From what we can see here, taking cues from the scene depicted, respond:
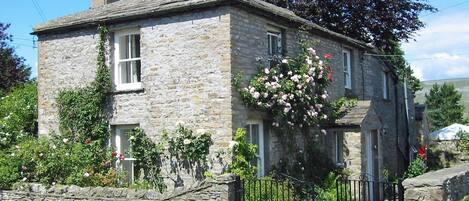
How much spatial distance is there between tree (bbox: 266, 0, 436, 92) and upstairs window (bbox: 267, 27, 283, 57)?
42.4ft

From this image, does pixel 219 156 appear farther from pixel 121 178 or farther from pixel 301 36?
pixel 301 36

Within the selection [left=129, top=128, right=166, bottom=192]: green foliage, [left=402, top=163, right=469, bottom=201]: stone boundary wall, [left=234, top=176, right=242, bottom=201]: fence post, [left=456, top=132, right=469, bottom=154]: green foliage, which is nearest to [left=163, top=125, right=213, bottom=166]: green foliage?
→ [left=129, top=128, right=166, bottom=192]: green foliage

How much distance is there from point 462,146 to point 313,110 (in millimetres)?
15110

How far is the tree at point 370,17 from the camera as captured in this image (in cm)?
2884

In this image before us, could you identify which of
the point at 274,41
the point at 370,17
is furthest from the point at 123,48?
the point at 370,17

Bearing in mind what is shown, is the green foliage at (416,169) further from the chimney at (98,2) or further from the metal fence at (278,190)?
the chimney at (98,2)

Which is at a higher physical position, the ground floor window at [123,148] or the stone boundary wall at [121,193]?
the ground floor window at [123,148]

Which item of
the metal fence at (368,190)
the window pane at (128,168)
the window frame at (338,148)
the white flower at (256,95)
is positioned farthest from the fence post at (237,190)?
the window frame at (338,148)

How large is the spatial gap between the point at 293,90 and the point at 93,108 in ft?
18.2

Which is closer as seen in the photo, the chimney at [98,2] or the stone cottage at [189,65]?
the stone cottage at [189,65]

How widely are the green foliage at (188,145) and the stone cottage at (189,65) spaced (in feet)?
0.86

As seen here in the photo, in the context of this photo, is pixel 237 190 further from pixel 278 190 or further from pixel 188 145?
pixel 188 145

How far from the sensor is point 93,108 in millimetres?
15727

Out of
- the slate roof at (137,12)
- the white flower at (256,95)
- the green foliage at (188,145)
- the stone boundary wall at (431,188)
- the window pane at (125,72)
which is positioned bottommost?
the stone boundary wall at (431,188)
